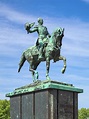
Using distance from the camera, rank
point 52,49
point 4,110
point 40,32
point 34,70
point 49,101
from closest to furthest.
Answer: point 49,101 → point 52,49 → point 40,32 → point 34,70 → point 4,110

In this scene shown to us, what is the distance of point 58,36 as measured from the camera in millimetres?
13727

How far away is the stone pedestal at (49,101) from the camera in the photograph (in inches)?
478

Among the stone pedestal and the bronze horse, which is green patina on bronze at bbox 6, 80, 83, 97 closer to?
the stone pedestal

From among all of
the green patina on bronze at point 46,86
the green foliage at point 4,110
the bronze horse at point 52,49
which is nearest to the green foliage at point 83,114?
the green foliage at point 4,110

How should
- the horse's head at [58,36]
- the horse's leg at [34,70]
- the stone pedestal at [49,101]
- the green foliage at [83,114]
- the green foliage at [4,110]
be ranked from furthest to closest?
the green foliage at [83,114]
the green foliage at [4,110]
the horse's leg at [34,70]
the horse's head at [58,36]
the stone pedestal at [49,101]

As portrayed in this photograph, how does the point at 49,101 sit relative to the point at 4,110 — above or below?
below

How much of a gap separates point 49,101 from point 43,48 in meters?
2.59

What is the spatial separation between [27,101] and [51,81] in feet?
3.70

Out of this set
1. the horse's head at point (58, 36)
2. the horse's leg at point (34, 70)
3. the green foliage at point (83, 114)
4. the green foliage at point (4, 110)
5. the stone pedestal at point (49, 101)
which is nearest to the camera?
the stone pedestal at point (49, 101)

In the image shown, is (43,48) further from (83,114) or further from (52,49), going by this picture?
(83,114)

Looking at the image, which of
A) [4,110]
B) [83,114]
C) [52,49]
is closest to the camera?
[52,49]

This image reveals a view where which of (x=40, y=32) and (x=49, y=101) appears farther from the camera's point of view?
(x=40, y=32)

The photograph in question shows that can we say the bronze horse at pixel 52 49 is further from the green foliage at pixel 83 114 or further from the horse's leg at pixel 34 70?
the green foliage at pixel 83 114

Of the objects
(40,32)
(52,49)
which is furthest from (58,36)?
(40,32)
